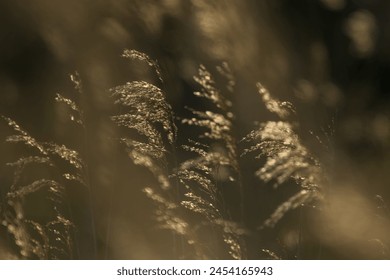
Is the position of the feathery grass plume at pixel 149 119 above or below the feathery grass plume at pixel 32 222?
above

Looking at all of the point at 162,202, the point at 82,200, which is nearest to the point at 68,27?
the point at 82,200

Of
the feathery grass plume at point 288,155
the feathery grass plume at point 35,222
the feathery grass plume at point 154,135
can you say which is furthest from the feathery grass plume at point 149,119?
the feathery grass plume at point 288,155

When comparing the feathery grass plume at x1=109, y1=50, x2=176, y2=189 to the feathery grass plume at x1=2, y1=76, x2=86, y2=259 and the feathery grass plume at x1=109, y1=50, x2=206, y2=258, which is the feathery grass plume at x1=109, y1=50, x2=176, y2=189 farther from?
the feathery grass plume at x1=2, y1=76, x2=86, y2=259

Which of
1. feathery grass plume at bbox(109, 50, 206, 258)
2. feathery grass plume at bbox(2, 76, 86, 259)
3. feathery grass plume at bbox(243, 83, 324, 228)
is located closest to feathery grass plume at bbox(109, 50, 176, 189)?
feathery grass plume at bbox(109, 50, 206, 258)

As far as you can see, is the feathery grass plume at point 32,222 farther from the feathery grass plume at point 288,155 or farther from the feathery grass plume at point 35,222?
the feathery grass plume at point 288,155

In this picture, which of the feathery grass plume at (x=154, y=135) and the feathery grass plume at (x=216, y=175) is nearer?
the feathery grass plume at (x=216, y=175)

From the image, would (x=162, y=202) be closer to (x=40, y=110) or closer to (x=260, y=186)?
(x=260, y=186)

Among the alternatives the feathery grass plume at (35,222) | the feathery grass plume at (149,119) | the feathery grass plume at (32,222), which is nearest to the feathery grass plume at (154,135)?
the feathery grass plume at (149,119)

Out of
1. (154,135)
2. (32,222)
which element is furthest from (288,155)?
(32,222)

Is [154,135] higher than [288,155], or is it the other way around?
[154,135]

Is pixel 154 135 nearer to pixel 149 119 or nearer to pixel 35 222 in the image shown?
pixel 149 119

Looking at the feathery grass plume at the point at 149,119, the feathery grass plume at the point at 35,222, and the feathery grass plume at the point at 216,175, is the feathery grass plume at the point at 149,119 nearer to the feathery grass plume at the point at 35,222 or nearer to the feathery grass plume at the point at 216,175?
the feathery grass plume at the point at 216,175
